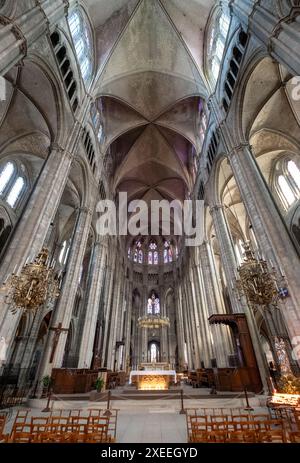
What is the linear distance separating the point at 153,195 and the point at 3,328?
26.2 meters

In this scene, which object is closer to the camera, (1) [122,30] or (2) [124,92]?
(1) [122,30]

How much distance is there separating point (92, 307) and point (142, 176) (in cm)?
1790

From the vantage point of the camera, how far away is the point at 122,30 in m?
16.5

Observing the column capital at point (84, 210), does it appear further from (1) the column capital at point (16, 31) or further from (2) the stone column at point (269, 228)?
(2) the stone column at point (269, 228)

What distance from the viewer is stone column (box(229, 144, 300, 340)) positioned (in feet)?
23.8

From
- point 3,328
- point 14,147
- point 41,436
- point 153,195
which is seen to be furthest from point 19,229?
point 153,195

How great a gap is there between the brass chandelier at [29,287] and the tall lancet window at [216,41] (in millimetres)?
16143

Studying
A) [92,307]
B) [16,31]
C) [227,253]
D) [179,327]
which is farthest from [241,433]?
[179,327]

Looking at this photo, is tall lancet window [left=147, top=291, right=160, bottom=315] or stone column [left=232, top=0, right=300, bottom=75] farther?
tall lancet window [left=147, top=291, right=160, bottom=315]

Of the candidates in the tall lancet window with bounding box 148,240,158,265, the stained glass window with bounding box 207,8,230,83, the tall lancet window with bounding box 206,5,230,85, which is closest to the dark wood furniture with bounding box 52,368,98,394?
the tall lancet window with bounding box 206,5,230,85

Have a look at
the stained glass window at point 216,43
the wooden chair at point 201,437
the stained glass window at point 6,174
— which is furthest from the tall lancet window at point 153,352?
the stained glass window at point 216,43

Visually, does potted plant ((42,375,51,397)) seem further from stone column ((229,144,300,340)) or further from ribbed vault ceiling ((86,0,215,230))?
ribbed vault ceiling ((86,0,215,230))

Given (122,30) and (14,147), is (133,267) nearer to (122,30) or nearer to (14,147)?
(14,147)

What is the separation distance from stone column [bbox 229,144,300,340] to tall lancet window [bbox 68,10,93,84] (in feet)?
40.1
